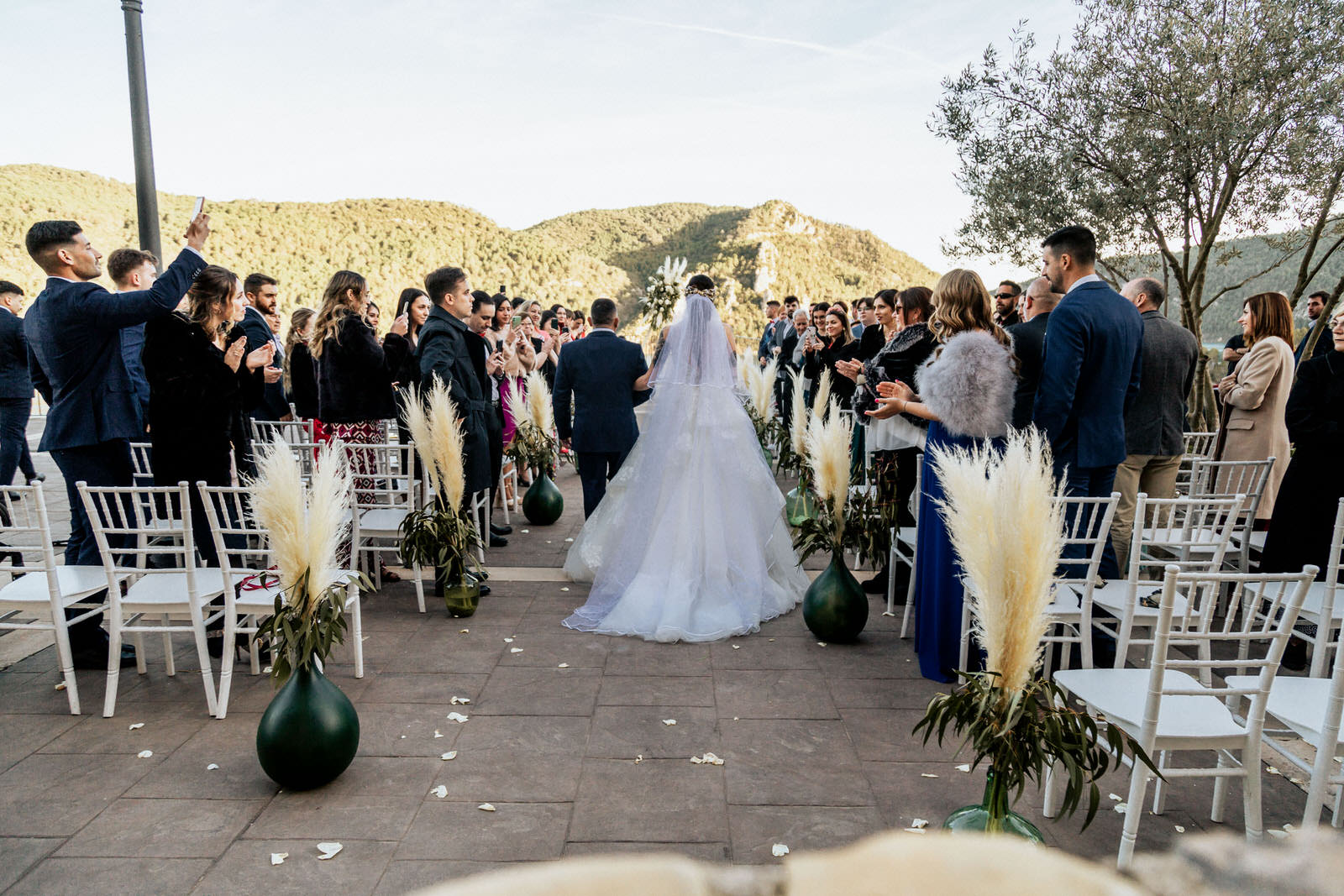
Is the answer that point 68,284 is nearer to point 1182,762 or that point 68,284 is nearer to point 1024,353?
point 1024,353

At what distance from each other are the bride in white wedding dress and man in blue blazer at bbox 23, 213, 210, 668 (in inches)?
105

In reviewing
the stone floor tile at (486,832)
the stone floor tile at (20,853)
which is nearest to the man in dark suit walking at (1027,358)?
the stone floor tile at (486,832)

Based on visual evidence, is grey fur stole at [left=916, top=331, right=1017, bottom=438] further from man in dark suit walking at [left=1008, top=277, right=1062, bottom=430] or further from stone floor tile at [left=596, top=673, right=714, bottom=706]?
stone floor tile at [left=596, top=673, right=714, bottom=706]

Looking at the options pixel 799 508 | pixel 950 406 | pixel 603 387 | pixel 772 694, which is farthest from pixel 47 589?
A: pixel 799 508

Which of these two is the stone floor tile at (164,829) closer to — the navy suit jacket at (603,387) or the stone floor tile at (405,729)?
the stone floor tile at (405,729)

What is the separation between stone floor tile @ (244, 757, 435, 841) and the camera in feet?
9.07

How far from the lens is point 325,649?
3156mm

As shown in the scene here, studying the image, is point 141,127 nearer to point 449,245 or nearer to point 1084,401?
point 1084,401

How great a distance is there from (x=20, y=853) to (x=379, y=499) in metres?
3.42

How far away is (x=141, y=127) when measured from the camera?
5.46m

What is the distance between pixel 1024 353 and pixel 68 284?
5124mm

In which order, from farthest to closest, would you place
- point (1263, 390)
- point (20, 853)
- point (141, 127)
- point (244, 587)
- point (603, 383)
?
point (603, 383) < point (141, 127) < point (1263, 390) < point (244, 587) < point (20, 853)

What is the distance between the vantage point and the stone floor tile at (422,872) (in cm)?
244

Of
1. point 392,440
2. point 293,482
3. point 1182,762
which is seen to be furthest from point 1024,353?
point 392,440
